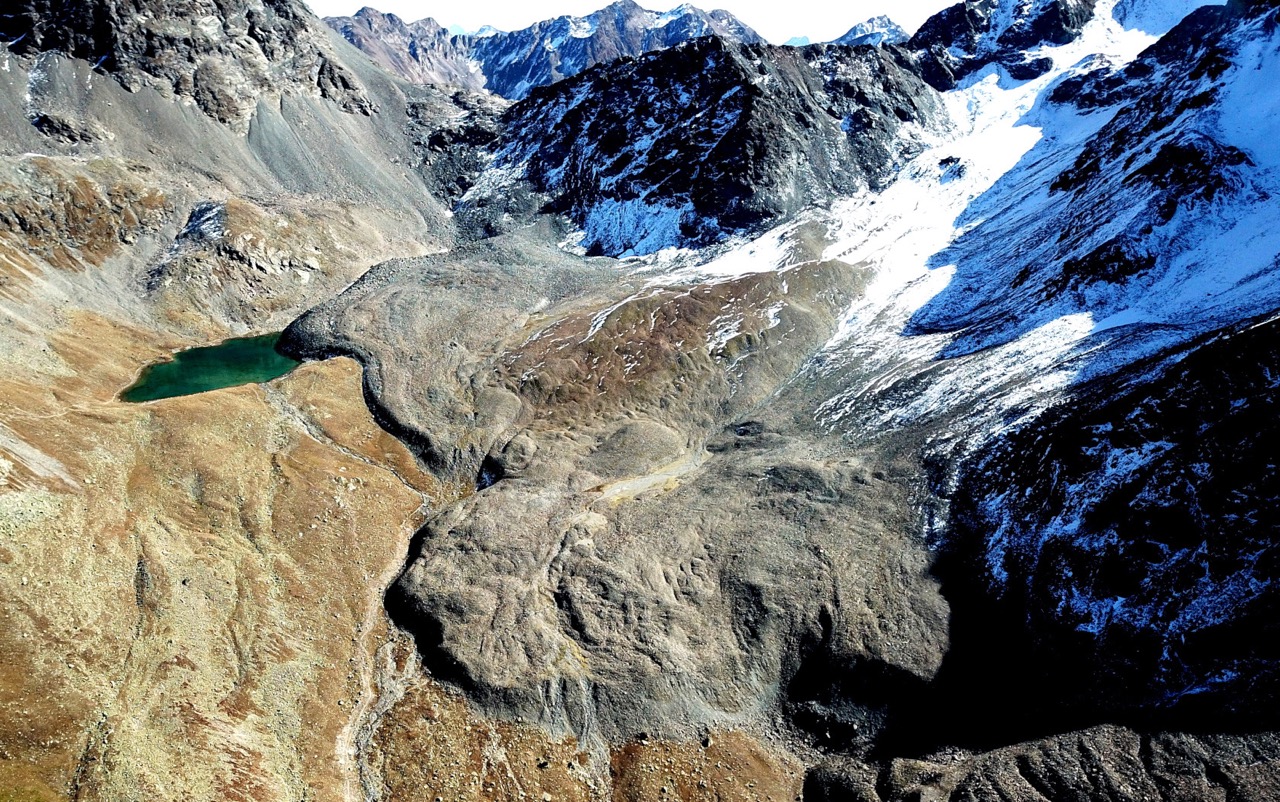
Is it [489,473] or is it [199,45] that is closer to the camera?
[489,473]

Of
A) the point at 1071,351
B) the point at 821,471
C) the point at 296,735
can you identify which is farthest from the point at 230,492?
the point at 1071,351

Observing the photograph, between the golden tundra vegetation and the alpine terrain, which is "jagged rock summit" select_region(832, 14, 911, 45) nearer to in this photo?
the alpine terrain

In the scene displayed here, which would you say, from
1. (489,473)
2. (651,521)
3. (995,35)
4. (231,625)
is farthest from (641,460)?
(995,35)

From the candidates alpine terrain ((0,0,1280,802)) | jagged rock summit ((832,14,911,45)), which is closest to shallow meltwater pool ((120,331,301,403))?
Answer: alpine terrain ((0,0,1280,802))

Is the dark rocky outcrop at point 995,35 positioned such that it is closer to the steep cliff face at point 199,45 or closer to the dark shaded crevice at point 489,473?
the steep cliff face at point 199,45

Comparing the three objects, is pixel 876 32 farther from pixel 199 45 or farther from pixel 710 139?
pixel 199 45

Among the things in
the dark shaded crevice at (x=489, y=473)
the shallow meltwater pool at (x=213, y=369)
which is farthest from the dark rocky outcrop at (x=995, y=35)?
the shallow meltwater pool at (x=213, y=369)
